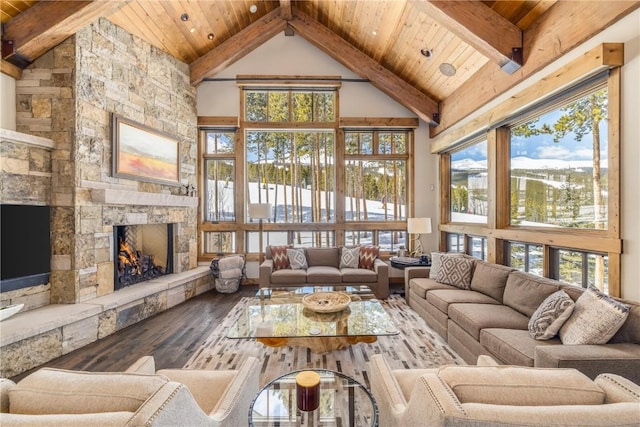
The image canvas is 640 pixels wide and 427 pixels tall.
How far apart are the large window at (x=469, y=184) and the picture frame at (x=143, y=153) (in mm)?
4787

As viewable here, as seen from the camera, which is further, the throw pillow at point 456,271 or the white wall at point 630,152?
the throw pillow at point 456,271

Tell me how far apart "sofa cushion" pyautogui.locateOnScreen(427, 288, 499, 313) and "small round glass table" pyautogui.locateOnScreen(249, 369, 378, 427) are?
5.64ft

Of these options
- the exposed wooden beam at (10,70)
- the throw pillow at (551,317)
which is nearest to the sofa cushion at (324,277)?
the throw pillow at (551,317)

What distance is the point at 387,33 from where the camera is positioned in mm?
4414

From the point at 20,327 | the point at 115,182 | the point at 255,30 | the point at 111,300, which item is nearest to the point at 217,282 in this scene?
the point at 111,300

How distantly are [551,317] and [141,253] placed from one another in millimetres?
5107

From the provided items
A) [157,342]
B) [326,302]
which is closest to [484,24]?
[326,302]

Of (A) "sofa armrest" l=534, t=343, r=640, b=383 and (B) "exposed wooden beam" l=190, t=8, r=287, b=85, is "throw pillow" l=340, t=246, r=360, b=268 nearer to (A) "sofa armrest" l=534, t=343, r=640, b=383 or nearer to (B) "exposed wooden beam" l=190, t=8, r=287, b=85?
(A) "sofa armrest" l=534, t=343, r=640, b=383

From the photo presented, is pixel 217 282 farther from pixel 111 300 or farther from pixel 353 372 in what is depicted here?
pixel 353 372

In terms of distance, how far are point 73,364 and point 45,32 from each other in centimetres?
335

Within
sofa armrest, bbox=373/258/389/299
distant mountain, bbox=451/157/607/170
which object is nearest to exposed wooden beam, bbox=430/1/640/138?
distant mountain, bbox=451/157/607/170

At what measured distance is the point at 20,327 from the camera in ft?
8.40

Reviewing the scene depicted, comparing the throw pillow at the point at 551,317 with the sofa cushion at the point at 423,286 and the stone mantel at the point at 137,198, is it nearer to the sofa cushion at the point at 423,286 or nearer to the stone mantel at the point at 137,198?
the sofa cushion at the point at 423,286

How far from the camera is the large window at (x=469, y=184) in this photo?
14.3 ft
